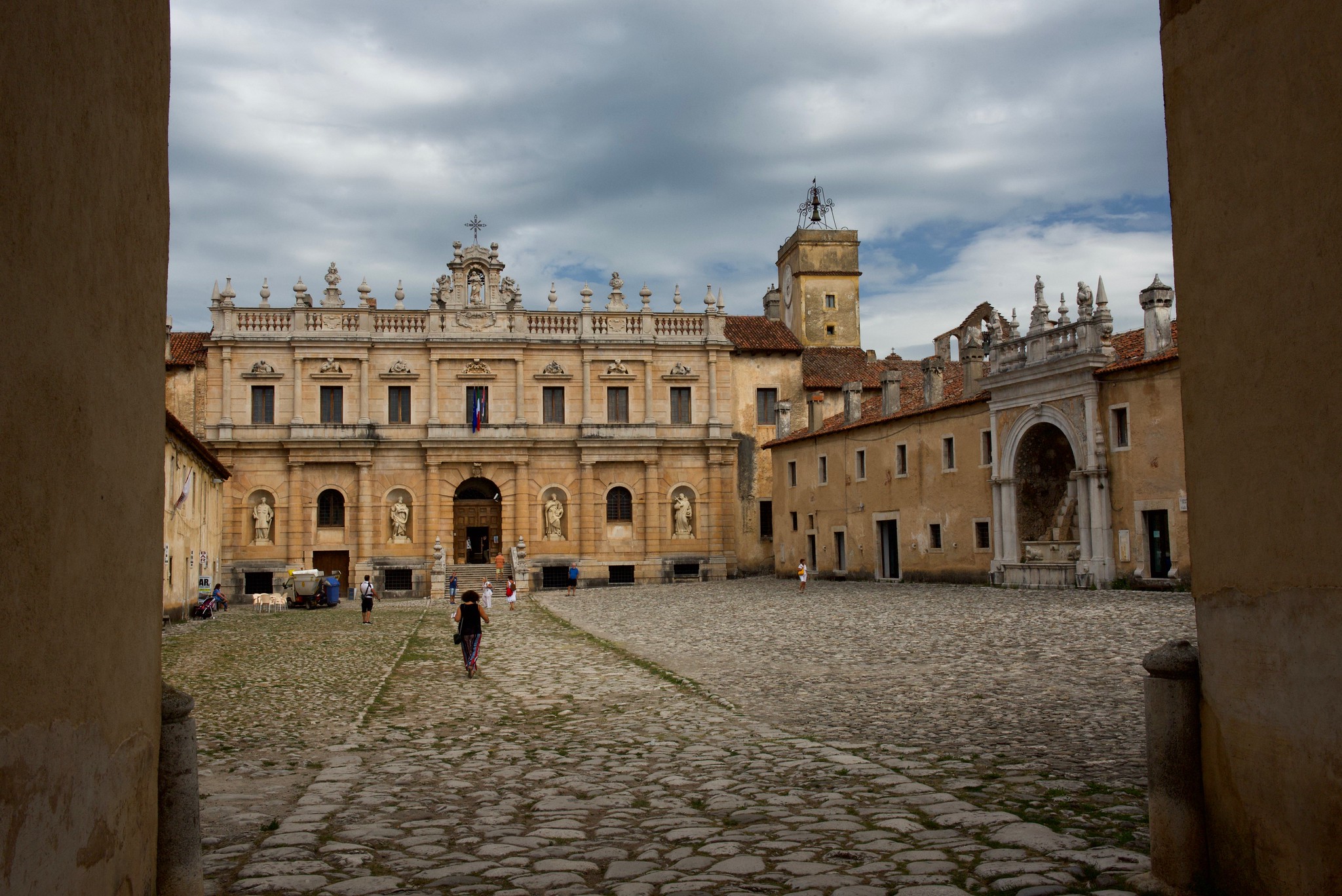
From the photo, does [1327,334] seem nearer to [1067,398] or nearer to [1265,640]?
[1265,640]

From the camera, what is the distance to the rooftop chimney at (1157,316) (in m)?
26.5

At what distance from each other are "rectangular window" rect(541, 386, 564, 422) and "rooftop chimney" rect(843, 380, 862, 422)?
12.5m

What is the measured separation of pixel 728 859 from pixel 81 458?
384cm

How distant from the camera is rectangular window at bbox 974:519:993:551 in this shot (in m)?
32.5

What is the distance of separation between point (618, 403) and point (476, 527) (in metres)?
8.04

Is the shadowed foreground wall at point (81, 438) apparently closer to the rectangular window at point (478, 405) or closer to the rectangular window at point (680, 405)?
the rectangular window at point (478, 405)

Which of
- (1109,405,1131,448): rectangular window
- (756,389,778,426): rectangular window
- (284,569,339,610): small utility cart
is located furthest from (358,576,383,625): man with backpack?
(756,389,778,426): rectangular window

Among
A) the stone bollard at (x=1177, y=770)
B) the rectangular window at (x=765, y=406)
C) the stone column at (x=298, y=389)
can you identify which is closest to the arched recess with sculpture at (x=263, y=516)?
the stone column at (x=298, y=389)

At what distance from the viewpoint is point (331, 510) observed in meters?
45.6

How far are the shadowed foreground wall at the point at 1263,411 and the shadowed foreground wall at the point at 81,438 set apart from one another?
435cm

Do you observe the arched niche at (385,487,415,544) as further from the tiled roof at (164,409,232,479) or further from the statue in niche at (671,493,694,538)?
the statue in niche at (671,493,694,538)

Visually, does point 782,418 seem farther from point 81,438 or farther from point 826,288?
point 81,438

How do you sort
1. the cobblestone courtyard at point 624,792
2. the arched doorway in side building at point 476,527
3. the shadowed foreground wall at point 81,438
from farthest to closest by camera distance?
the arched doorway in side building at point 476,527
the cobblestone courtyard at point 624,792
the shadowed foreground wall at point 81,438

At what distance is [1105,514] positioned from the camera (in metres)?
27.8
